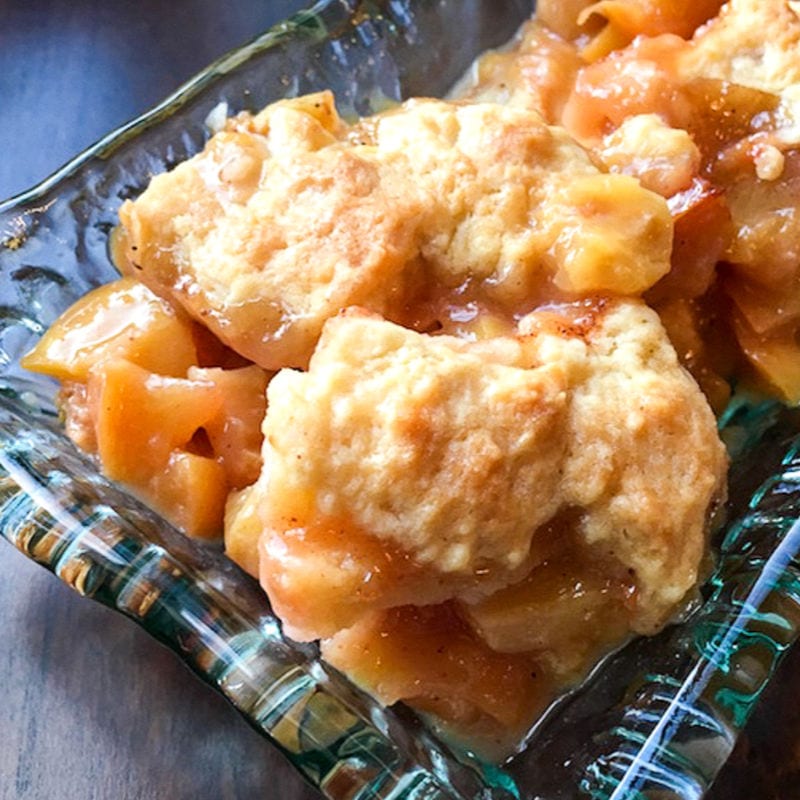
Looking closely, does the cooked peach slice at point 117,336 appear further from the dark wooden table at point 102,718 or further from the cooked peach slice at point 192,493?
the dark wooden table at point 102,718

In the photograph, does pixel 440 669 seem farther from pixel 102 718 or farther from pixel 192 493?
pixel 102 718

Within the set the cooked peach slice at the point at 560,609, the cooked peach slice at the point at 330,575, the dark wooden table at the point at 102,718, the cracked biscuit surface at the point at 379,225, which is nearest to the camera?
the cooked peach slice at the point at 330,575

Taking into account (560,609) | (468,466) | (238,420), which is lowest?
(560,609)

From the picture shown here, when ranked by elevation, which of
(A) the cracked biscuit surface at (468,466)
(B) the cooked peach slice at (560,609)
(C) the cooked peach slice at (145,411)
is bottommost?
(B) the cooked peach slice at (560,609)

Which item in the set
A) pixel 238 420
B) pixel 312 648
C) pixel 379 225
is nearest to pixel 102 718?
pixel 312 648

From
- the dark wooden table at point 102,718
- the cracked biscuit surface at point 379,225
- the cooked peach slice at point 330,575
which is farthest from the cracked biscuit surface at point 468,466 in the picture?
the dark wooden table at point 102,718

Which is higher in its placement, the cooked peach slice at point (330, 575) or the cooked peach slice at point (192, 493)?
the cooked peach slice at point (192, 493)

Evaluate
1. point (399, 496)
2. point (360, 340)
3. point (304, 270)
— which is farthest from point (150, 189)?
point (399, 496)
